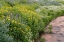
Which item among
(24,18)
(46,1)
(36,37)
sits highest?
(24,18)

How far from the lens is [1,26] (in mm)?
6043

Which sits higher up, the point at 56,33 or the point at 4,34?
the point at 4,34

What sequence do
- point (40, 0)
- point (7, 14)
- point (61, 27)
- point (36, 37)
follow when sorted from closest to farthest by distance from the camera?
point (7, 14)
point (36, 37)
point (61, 27)
point (40, 0)

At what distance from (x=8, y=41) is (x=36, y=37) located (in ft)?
8.98

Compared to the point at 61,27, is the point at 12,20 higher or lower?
higher

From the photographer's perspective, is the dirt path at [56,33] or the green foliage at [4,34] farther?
the dirt path at [56,33]

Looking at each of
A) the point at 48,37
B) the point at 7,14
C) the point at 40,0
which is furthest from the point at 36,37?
the point at 40,0

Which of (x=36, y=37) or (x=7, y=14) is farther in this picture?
(x=36, y=37)

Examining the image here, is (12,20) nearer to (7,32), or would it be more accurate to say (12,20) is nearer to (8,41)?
(7,32)

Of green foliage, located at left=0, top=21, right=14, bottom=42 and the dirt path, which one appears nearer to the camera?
green foliage, located at left=0, top=21, right=14, bottom=42

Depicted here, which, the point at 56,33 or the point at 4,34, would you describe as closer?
the point at 4,34

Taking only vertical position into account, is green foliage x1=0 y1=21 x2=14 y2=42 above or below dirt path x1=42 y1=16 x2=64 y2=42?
above

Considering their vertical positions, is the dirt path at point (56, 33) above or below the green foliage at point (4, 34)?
below

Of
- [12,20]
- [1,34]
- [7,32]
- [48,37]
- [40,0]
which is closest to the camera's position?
[1,34]
